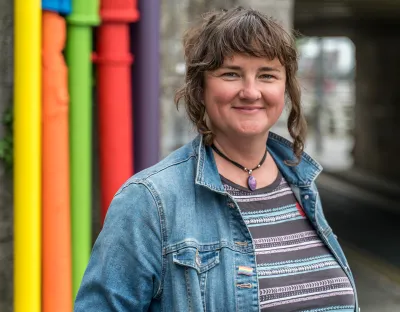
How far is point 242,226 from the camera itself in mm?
2131

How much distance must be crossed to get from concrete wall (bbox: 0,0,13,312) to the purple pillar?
68 cm

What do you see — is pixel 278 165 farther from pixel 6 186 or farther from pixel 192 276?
pixel 6 186

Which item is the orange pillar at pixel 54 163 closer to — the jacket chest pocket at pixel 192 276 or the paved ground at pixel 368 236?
the jacket chest pocket at pixel 192 276

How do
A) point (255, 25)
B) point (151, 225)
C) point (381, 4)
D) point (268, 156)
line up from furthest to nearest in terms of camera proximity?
point (381, 4) < point (268, 156) < point (255, 25) < point (151, 225)

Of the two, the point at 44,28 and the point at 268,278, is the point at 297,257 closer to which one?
the point at 268,278

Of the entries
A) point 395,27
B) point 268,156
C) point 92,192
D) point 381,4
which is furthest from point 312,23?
point 268,156

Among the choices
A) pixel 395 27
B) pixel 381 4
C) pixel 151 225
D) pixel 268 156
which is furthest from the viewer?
pixel 395 27

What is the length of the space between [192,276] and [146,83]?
8.36 feet

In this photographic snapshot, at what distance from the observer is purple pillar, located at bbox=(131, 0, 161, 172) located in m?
4.43

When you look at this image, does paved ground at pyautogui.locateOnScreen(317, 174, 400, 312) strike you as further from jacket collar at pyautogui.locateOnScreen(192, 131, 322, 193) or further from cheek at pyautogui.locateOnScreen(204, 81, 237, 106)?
cheek at pyautogui.locateOnScreen(204, 81, 237, 106)

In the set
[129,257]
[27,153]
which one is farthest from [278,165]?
[27,153]

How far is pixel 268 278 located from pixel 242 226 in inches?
5.9

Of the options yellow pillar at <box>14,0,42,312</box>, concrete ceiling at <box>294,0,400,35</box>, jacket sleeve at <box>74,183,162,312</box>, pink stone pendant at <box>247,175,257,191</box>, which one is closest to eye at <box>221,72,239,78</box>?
pink stone pendant at <box>247,175,257,191</box>

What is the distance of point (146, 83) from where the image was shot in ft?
14.6
